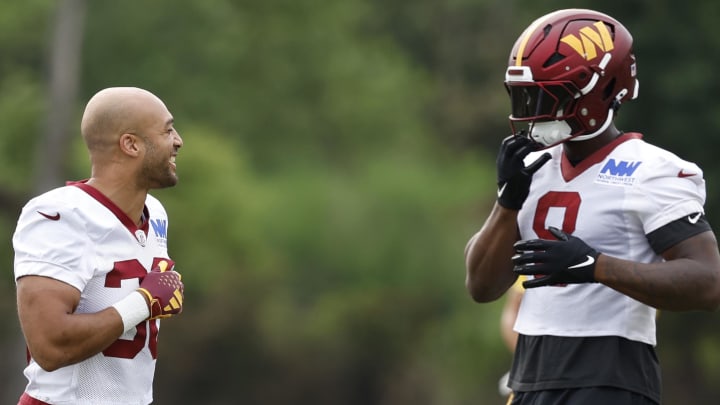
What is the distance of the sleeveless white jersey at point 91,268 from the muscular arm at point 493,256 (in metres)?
1.22

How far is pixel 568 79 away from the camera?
4.56 m

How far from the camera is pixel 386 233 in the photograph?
76.3 ft

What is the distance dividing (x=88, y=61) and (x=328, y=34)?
5.64 metres

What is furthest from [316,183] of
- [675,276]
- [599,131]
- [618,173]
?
[675,276]

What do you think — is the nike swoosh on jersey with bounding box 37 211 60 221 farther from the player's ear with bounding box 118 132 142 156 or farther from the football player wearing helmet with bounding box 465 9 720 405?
the football player wearing helmet with bounding box 465 9 720 405

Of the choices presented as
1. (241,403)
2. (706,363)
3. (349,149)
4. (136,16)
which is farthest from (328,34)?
(706,363)

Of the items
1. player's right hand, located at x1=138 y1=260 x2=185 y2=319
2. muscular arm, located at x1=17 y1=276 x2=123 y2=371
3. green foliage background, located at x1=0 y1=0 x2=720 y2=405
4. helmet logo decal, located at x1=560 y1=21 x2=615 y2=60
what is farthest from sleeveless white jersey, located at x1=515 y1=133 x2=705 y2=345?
green foliage background, located at x1=0 y1=0 x2=720 y2=405

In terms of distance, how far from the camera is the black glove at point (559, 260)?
14.1 feet

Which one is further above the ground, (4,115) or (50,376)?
(50,376)

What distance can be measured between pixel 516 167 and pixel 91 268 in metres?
1.52

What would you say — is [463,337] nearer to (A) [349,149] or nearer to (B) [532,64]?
(A) [349,149]

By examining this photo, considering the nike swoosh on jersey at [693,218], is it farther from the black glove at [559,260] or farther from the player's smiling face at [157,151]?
the player's smiling face at [157,151]

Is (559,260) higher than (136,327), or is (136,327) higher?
(559,260)

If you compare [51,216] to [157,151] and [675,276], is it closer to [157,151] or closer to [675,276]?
[157,151]
